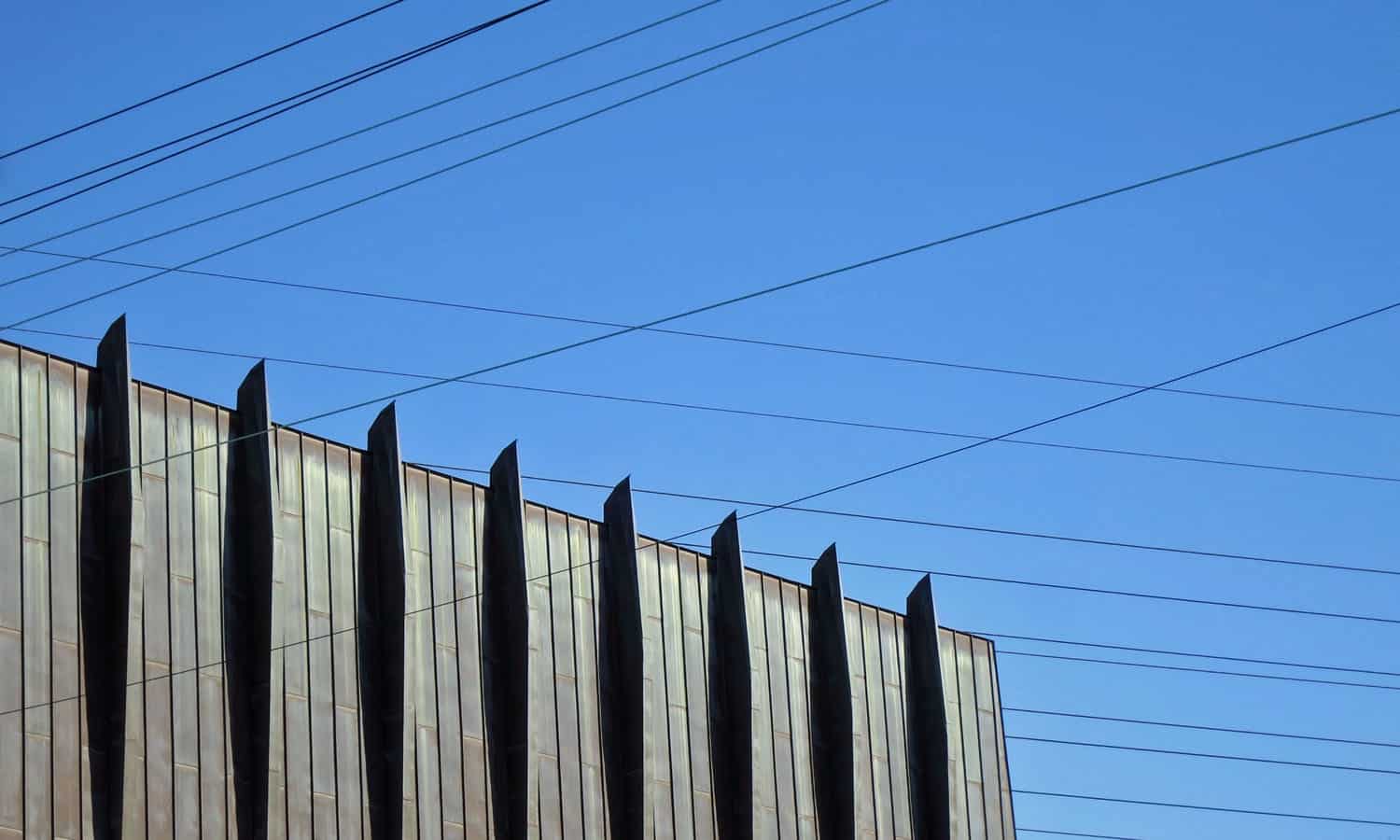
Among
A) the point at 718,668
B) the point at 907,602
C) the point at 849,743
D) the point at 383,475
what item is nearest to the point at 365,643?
the point at 383,475

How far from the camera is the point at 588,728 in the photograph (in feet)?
119

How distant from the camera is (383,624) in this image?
110 ft

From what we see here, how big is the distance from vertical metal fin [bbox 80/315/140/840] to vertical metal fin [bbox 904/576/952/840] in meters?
17.9

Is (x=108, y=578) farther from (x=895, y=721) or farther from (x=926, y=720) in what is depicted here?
(x=926, y=720)

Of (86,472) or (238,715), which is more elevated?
(86,472)

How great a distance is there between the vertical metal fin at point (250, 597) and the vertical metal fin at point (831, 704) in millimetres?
12625

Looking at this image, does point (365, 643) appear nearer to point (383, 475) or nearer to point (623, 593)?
point (383, 475)

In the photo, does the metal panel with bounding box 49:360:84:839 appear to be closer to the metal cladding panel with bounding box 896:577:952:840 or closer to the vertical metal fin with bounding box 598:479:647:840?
the vertical metal fin with bounding box 598:479:647:840

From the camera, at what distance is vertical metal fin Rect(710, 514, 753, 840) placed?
125ft

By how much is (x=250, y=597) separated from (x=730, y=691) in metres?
10.5

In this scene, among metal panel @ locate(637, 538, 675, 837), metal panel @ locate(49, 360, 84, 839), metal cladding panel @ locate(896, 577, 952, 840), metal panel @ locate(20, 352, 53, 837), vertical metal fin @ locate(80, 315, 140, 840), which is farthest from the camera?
metal cladding panel @ locate(896, 577, 952, 840)

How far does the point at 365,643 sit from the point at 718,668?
26.4 feet

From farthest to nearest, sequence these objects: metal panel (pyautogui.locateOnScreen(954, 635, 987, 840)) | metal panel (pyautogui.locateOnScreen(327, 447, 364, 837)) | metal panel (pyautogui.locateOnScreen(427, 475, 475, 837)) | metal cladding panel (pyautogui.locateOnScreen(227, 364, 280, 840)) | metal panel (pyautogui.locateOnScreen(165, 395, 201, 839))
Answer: metal panel (pyautogui.locateOnScreen(954, 635, 987, 840)) → metal panel (pyautogui.locateOnScreen(427, 475, 475, 837)) → metal panel (pyautogui.locateOnScreen(327, 447, 364, 837)) → metal cladding panel (pyautogui.locateOnScreen(227, 364, 280, 840)) → metal panel (pyautogui.locateOnScreen(165, 395, 201, 839))

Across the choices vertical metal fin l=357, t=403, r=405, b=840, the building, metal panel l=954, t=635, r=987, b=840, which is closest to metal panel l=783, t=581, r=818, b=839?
the building
